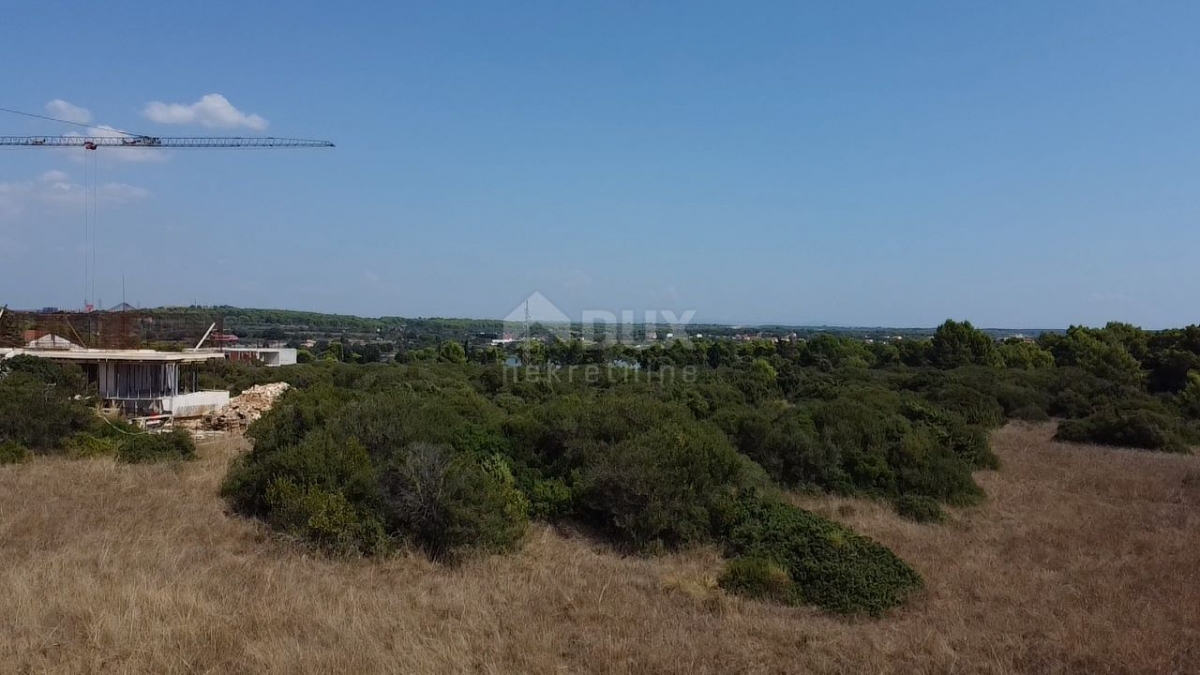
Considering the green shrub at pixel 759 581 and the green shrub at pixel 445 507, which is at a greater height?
the green shrub at pixel 445 507

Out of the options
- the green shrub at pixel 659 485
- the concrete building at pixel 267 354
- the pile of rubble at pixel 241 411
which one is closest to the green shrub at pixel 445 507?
the green shrub at pixel 659 485

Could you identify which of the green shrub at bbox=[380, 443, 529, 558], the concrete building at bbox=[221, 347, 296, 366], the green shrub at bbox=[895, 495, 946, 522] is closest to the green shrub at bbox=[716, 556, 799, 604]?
the green shrub at bbox=[380, 443, 529, 558]

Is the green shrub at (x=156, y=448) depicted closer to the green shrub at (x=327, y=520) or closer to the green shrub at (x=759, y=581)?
the green shrub at (x=327, y=520)

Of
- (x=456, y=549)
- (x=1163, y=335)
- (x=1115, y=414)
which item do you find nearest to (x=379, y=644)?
(x=456, y=549)

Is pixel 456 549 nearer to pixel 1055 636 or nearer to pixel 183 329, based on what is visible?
pixel 1055 636

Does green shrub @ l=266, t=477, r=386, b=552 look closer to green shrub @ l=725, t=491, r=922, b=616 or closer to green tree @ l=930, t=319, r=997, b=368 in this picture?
green shrub @ l=725, t=491, r=922, b=616
